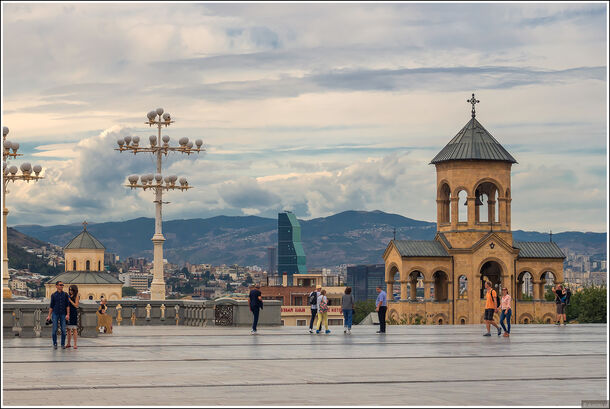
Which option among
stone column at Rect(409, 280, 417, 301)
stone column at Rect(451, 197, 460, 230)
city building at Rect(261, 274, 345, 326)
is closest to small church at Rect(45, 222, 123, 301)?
city building at Rect(261, 274, 345, 326)

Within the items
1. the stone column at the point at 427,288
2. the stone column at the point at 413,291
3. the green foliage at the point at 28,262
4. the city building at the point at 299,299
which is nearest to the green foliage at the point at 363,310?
the city building at the point at 299,299

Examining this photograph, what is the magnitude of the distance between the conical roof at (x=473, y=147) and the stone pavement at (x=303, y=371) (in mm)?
50224

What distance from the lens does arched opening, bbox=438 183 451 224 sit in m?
80.8

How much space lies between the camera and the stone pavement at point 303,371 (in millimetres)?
14406

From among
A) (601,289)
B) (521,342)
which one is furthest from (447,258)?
(521,342)

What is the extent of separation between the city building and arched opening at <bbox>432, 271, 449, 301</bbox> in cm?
4224

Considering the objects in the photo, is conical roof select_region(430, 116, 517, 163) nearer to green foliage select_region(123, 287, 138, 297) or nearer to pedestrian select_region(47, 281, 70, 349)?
pedestrian select_region(47, 281, 70, 349)

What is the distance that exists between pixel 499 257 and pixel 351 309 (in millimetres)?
48499

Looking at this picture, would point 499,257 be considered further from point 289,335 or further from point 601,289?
point 289,335

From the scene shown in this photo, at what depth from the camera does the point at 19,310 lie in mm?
28750

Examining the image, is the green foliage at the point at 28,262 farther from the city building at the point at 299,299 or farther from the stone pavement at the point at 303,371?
the stone pavement at the point at 303,371

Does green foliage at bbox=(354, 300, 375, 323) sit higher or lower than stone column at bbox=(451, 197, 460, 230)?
lower

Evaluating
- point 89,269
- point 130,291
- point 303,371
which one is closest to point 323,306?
point 303,371

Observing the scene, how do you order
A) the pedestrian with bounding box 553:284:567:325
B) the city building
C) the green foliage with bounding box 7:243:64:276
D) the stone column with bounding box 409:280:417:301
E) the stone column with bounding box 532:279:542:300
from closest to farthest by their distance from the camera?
the pedestrian with bounding box 553:284:567:325
the stone column with bounding box 409:280:417:301
the stone column with bounding box 532:279:542:300
the city building
the green foliage with bounding box 7:243:64:276
